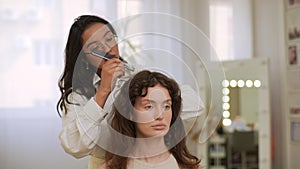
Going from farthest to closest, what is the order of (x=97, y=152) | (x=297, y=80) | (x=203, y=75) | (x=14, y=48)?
(x=297, y=80), (x=14, y=48), (x=203, y=75), (x=97, y=152)

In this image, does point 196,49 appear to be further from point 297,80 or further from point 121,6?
point 297,80

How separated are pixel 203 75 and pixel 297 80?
4.26 ft

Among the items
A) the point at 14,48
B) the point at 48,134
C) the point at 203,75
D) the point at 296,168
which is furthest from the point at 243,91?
the point at 203,75

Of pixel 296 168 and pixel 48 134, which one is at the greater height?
pixel 48 134

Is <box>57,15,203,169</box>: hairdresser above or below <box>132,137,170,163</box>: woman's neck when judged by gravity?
above

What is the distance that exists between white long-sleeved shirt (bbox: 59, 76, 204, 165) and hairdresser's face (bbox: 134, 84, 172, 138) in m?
0.03

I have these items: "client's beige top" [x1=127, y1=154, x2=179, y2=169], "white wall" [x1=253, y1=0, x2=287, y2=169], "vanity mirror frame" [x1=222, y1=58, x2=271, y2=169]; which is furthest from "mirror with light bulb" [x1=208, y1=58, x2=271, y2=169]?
"client's beige top" [x1=127, y1=154, x2=179, y2=169]

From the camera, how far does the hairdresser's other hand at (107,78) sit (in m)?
0.49

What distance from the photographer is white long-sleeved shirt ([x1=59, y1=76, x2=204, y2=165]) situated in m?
0.48

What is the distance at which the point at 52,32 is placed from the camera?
64.2 inches

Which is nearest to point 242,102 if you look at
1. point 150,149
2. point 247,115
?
point 247,115

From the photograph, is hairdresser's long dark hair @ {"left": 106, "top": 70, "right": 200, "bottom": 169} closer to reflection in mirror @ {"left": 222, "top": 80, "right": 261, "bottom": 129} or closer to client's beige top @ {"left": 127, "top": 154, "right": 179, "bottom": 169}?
client's beige top @ {"left": 127, "top": 154, "right": 179, "bottom": 169}

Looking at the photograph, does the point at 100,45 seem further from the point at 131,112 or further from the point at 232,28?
the point at 232,28

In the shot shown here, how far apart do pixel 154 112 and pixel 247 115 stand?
4.79 ft
